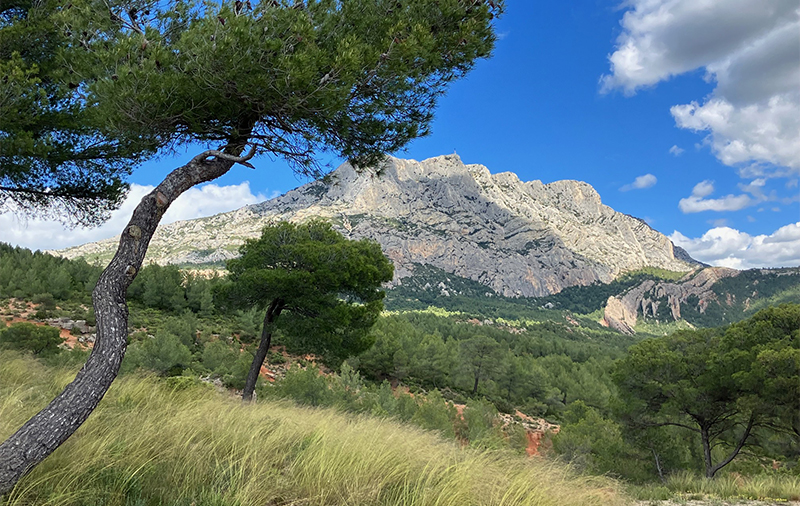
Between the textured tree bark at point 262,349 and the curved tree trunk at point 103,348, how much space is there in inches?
274

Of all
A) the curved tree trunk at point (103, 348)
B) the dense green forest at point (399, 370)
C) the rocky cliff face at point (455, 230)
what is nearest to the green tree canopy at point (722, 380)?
the dense green forest at point (399, 370)

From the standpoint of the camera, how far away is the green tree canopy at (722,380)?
9719mm

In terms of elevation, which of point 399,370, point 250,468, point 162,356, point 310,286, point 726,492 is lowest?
point 399,370

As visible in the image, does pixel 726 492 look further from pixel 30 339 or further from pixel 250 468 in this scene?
pixel 30 339

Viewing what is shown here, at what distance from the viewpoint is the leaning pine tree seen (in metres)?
2.71

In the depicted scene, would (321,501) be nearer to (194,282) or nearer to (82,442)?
(82,442)

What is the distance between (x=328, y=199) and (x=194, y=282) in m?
137

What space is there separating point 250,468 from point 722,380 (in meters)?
13.9

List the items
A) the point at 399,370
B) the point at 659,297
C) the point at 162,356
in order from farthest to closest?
the point at 659,297, the point at 399,370, the point at 162,356

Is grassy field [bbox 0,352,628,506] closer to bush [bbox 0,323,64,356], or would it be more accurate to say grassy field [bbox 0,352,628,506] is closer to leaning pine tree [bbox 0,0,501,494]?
leaning pine tree [bbox 0,0,501,494]

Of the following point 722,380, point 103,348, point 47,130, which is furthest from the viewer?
point 722,380

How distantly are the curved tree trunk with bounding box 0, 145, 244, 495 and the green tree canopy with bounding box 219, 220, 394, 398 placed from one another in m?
6.54

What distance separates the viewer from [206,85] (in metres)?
3.28

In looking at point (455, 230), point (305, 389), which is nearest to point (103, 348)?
point (305, 389)
